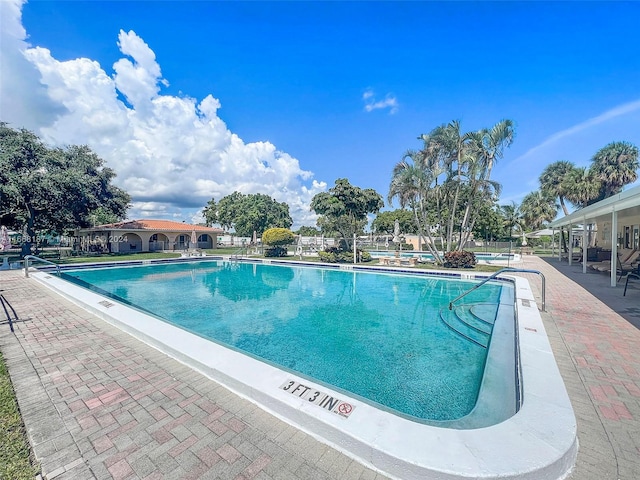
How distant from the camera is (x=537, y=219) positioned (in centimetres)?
3228

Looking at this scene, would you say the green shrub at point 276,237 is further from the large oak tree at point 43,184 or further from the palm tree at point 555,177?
the palm tree at point 555,177

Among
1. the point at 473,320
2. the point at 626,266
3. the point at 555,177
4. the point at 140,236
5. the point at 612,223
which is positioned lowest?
the point at 473,320

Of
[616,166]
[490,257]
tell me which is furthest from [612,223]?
[616,166]

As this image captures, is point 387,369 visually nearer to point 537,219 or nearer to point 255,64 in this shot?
point 255,64

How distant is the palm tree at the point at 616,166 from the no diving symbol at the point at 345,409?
29.1m

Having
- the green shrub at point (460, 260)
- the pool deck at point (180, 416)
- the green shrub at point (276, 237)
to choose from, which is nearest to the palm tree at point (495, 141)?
the green shrub at point (460, 260)

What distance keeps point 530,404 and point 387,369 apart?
86.6 inches

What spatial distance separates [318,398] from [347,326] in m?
4.13

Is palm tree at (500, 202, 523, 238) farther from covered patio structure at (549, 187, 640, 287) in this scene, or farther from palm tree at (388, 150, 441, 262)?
palm tree at (388, 150, 441, 262)

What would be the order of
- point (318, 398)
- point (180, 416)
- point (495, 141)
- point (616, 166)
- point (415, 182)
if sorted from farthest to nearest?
point (616, 166) < point (415, 182) < point (495, 141) < point (318, 398) < point (180, 416)

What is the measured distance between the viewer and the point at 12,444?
7.15 feet

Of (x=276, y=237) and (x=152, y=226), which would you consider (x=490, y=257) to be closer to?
(x=276, y=237)

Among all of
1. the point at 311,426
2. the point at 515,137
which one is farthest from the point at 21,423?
the point at 515,137

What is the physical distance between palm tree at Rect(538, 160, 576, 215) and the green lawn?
34023mm
